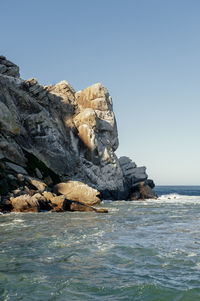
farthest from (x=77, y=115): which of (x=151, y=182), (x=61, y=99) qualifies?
(x=151, y=182)

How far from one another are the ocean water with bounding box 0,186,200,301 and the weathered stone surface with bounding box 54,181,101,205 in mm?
26553

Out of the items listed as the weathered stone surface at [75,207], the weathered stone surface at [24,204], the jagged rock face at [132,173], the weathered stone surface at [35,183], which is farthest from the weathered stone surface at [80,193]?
the jagged rock face at [132,173]

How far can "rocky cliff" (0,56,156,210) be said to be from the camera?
5853 centimetres

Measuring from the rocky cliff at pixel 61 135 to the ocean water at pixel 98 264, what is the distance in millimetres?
26334

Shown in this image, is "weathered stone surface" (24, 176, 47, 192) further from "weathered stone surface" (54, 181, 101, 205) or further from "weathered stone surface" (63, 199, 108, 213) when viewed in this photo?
"weathered stone surface" (63, 199, 108, 213)

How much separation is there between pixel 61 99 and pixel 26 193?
44141mm

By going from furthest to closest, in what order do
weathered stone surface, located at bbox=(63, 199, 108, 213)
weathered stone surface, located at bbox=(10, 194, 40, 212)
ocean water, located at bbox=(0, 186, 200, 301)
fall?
Answer: weathered stone surface, located at bbox=(63, 199, 108, 213)
weathered stone surface, located at bbox=(10, 194, 40, 212)
ocean water, located at bbox=(0, 186, 200, 301)

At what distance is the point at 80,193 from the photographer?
5400 cm

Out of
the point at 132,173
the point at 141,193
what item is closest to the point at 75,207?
the point at 141,193

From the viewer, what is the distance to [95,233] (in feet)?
82.2

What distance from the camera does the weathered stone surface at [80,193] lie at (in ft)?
176

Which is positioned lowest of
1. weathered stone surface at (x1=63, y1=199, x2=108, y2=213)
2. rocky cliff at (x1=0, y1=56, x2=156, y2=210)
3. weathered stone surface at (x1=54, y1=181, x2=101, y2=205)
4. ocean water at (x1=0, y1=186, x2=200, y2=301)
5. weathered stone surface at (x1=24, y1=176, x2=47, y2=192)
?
ocean water at (x1=0, y1=186, x2=200, y2=301)

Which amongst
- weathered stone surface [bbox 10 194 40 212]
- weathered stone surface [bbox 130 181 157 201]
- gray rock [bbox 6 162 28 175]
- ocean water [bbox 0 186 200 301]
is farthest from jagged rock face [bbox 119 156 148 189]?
ocean water [bbox 0 186 200 301]

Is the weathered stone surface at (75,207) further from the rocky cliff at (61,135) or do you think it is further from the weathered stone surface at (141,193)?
the weathered stone surface at (141,193)
